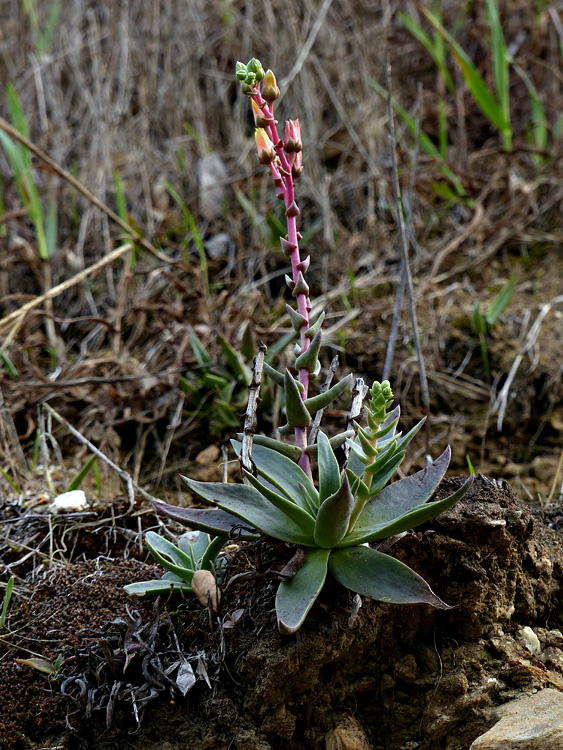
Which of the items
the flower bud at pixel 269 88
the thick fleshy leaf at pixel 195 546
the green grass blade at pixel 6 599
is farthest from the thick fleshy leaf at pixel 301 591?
the flower bud at pixel 269 88

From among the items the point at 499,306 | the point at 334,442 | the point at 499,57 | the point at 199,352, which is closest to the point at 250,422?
the point at 334,442

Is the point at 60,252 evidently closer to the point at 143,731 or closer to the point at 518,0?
the point at 143,731

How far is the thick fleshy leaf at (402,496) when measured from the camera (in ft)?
4.65

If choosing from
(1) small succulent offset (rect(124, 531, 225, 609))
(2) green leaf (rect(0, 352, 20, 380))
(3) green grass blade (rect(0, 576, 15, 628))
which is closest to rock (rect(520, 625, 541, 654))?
(1) small succulent offset (rect(124, 531, 225, 609))

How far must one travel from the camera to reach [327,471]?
4.68 feet

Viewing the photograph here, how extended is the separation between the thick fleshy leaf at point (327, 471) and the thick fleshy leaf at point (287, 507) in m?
0.07

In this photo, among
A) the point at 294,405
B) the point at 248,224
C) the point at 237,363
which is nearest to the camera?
the point at 294,405

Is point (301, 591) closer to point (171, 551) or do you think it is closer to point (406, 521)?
point (406, 521)

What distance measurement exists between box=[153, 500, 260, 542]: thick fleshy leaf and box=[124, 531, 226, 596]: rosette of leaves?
7 cm

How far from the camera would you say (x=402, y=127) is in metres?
3.88

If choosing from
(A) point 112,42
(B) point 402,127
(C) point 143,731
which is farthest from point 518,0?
(C) point 143,731

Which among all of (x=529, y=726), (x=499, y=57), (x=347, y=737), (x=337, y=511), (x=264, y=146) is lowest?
(x=347, y=737)

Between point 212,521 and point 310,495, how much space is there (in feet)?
0.70

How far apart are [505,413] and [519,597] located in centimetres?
129
